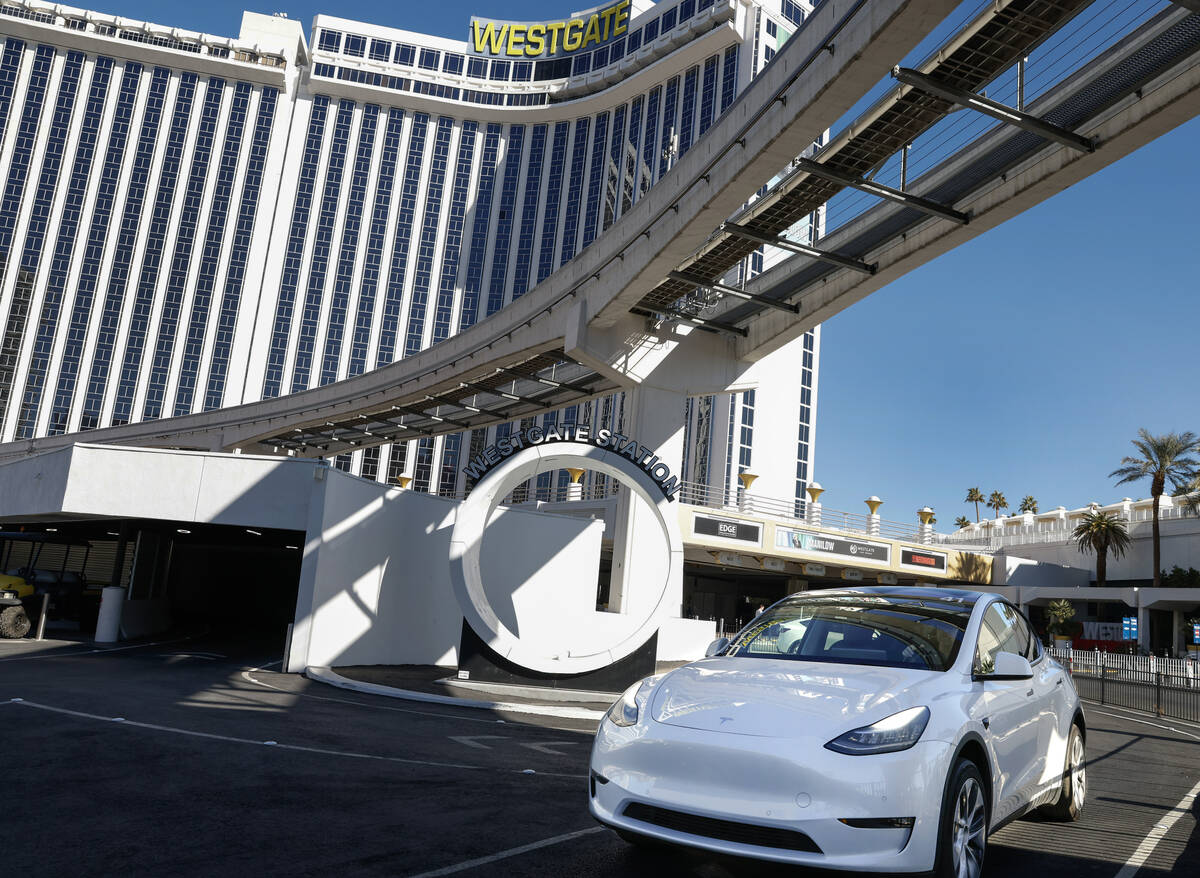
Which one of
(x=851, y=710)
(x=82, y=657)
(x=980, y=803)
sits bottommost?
(x=82, y=657)

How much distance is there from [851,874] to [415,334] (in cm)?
7621

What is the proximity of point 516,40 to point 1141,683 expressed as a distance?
8638 cm

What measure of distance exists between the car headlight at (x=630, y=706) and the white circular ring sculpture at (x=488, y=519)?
11.2 m

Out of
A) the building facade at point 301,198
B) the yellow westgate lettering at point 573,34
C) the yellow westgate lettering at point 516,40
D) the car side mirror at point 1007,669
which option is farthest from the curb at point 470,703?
the yellow westgate lettering at point 516,40

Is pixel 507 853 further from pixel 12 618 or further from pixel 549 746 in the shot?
pixel 12 618

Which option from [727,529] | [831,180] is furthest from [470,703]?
[727,529]

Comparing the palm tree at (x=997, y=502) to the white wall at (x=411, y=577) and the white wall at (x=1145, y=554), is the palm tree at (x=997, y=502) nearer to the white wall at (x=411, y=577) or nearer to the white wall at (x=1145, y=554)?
the white wall at (x=1145, y=554)

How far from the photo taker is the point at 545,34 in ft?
293

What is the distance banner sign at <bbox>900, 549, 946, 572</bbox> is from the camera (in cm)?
4319

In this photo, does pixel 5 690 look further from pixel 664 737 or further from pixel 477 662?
pixel 664 737

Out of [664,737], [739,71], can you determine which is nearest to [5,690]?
[664,737]

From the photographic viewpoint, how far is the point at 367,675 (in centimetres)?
1617

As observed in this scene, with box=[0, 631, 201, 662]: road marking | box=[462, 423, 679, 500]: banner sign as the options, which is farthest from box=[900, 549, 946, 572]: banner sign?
box=[0, 631, 201, 662]: road marking

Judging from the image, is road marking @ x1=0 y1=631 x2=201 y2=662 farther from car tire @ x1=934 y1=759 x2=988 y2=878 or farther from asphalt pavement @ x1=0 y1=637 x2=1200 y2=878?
car tire @ x1=934 y1=759 x2=988 y2=878
